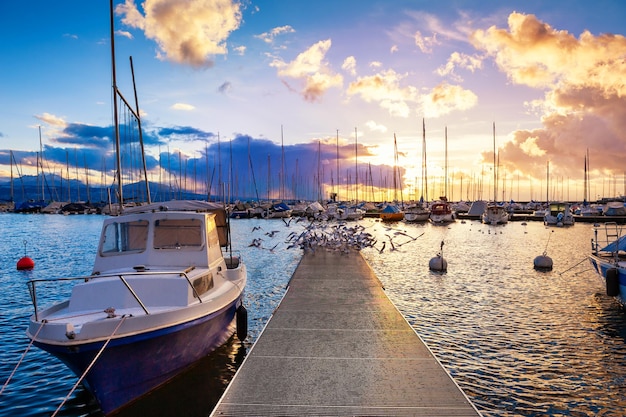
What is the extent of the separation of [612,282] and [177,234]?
54.7 ft

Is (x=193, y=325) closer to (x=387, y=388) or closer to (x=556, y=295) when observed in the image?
(x=387, y=388)

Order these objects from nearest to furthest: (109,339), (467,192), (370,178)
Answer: (109,339) → (370,178) → (467,192)

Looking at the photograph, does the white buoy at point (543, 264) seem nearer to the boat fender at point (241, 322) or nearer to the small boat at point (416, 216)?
the boat fender at point (241, 322)

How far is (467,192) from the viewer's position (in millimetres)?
183000

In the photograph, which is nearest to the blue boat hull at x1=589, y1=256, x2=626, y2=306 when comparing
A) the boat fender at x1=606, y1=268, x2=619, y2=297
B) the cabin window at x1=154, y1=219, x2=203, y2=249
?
the boat fender at x1=606, y1=268, x2=619, y2=297

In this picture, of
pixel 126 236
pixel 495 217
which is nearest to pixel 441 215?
pixel 495 217

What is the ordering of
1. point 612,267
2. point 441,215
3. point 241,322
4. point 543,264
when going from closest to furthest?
point 241,322, point 612,267, point 543,264, point 441,215

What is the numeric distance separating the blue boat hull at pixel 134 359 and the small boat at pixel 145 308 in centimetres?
2

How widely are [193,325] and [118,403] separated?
6.72 feet

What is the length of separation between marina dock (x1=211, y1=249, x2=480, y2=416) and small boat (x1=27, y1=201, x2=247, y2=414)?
1.52 m

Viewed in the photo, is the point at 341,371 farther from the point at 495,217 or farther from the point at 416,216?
the point at 416,216

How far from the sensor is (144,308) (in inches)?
326

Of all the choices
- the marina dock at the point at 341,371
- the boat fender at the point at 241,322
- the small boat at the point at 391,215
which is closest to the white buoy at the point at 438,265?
the marina dock at the point at 341,371

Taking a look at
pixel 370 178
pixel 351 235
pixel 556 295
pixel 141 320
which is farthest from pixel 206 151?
pixel 141 320
